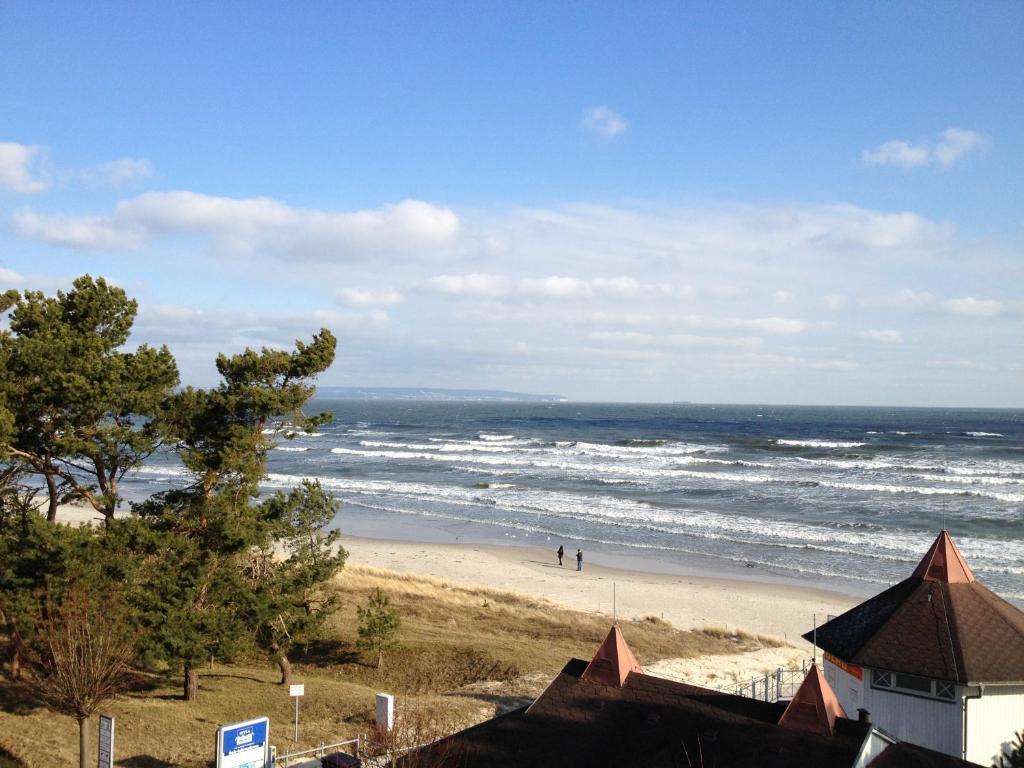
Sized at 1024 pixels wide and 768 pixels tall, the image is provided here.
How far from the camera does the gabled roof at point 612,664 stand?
1404 cm

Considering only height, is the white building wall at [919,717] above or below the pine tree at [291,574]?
below

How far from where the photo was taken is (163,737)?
15453mm

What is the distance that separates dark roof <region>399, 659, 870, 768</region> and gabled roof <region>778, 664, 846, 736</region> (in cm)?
12

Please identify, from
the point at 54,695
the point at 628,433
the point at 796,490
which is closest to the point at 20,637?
the point at 54,695

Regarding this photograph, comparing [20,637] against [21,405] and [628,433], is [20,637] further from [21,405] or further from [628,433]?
[628,433]

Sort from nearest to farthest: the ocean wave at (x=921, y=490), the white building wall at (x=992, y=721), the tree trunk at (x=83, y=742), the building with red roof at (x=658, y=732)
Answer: the building with red roof at (x=658, y=732) < the tree trunk at (x=83, y=742) < the white building wall at (x=992, y=721) < the ocean wave at (x=921, y=490)

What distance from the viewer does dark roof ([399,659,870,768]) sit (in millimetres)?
11531

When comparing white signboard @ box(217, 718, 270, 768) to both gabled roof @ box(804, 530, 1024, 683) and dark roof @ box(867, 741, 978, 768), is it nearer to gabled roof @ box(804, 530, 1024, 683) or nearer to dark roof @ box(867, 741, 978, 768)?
dark roof @ box(867, 741, 978, 768)

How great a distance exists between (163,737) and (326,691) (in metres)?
4.02

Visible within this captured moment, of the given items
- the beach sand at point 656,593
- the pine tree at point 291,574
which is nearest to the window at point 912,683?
the beach sand at point 656,593

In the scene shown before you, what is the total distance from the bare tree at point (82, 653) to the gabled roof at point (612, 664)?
7.75 metres

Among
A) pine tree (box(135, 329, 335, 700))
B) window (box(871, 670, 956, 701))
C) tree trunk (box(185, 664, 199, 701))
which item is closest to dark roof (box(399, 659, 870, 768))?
window (box(871, 670, 956, 701))

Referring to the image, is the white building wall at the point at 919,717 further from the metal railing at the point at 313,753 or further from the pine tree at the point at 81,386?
the pine tree at the point at 81,386

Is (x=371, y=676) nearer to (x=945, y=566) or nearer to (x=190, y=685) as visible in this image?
(x=190, y=685)
